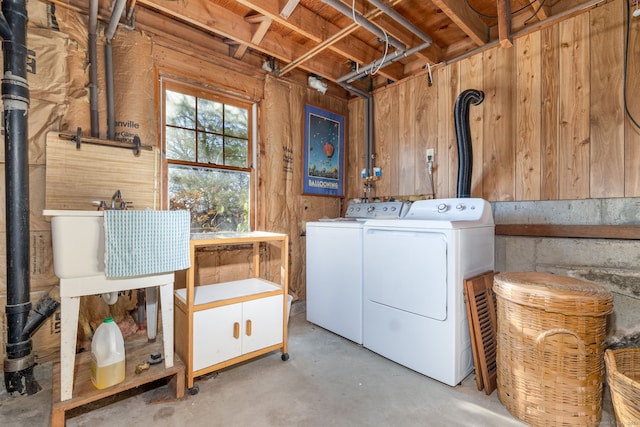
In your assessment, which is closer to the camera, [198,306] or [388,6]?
[198,306]

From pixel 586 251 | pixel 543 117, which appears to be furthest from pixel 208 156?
pixel 586 251

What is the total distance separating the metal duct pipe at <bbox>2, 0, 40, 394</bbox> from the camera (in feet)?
5.27

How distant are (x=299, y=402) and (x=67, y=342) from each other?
46.7 inches

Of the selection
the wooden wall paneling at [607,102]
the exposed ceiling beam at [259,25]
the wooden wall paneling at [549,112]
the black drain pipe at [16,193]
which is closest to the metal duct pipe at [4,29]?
the black drain pipe at [16,193]

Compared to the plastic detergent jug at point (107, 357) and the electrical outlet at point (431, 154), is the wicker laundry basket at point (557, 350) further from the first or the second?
the plastic detergent jug at point (107, 357)

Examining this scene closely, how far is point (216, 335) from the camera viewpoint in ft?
5.83

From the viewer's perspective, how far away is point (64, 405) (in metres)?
1.35

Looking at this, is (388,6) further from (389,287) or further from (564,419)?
(564,419)

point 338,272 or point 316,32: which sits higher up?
point 316,32

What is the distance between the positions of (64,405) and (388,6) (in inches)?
110

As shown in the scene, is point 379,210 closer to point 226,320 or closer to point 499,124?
point 499,124

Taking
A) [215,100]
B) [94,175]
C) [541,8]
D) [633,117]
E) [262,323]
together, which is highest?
[541,8]

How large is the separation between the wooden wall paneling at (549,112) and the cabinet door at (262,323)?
2.09 m

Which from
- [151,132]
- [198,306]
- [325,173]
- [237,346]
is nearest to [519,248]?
[325,173]
